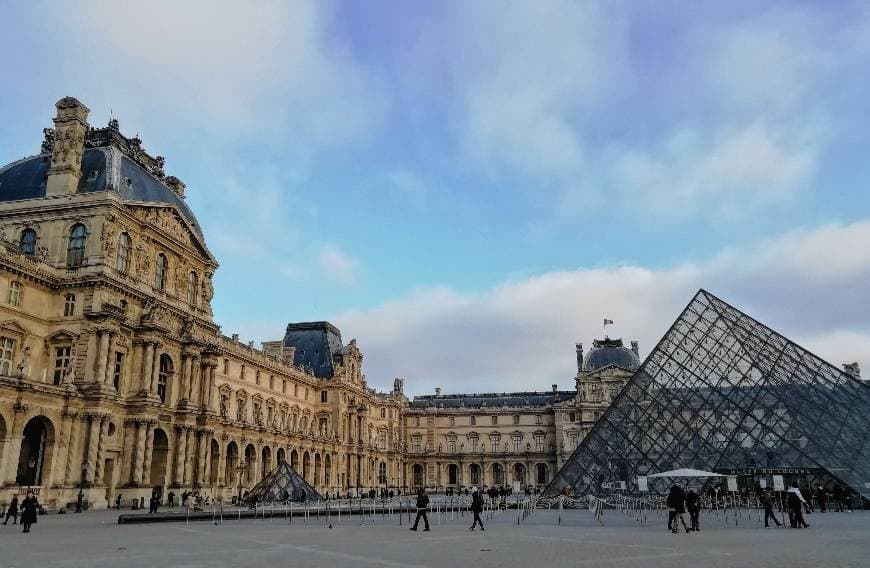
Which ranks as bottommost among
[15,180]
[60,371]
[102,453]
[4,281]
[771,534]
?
[771,534]

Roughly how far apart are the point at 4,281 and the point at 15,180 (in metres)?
10.2

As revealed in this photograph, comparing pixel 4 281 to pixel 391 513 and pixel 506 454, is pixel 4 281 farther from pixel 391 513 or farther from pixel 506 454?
pixel 506 454

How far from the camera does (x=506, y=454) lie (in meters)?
88.5

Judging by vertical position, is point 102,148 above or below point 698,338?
above

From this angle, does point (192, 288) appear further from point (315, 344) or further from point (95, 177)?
point (315, 344)

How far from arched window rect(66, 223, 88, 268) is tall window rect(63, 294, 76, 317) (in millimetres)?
1731

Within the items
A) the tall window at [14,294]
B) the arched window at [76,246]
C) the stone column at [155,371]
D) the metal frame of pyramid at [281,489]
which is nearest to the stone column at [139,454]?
the stone column at [155,371]

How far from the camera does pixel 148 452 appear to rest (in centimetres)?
3725

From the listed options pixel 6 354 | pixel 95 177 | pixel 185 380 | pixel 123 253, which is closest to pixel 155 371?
pixel 185 380

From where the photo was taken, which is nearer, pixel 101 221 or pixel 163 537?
pixel 163 537

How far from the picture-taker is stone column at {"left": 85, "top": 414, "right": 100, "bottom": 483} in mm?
33250

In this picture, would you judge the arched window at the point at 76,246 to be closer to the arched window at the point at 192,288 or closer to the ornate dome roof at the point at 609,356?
the arched window at the point at 192,288

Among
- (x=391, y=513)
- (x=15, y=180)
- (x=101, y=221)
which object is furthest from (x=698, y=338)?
(x=15, y=180)

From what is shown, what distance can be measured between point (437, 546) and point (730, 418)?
74.7ft
